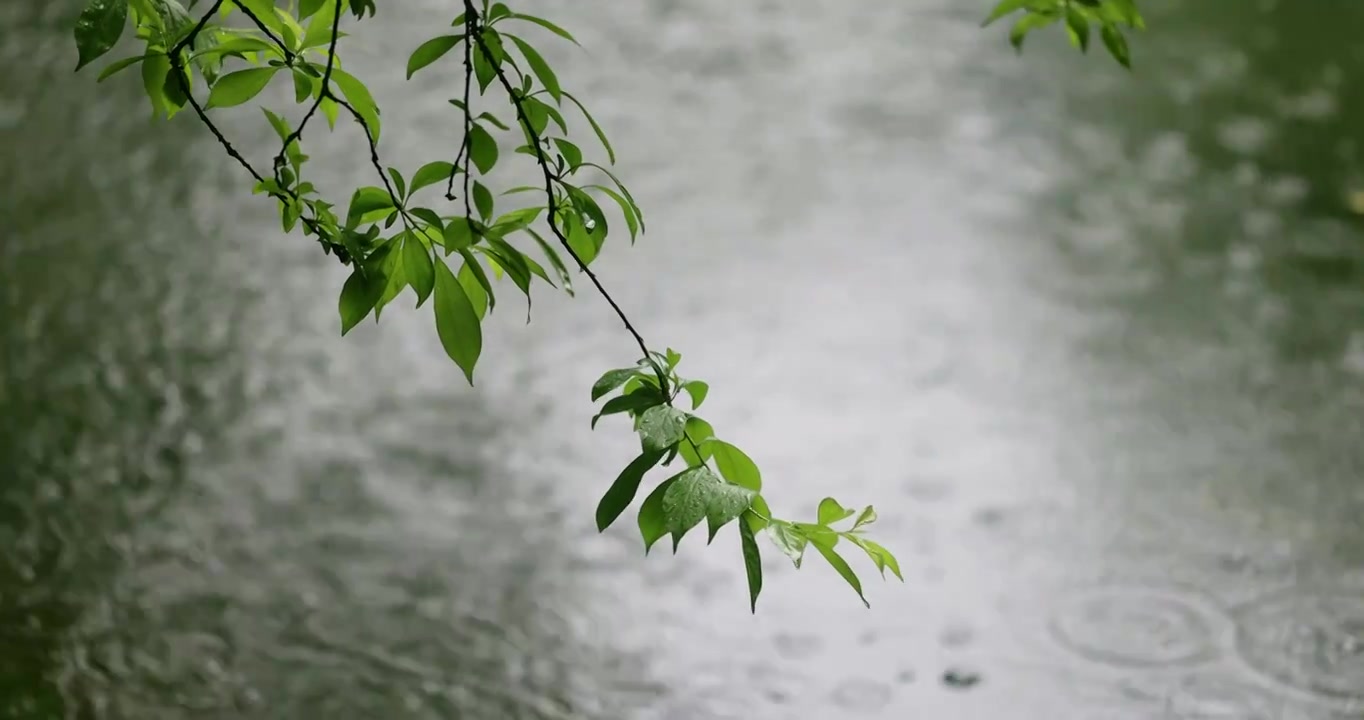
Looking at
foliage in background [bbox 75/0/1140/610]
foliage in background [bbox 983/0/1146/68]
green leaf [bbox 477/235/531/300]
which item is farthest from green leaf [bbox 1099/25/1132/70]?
green leaf [bbox 477/235/531/300]

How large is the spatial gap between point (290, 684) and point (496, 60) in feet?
3.37

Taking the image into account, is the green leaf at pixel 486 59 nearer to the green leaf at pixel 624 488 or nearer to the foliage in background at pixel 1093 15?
the green leaf at pixel 624 488

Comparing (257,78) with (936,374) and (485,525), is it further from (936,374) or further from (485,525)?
(936,374)

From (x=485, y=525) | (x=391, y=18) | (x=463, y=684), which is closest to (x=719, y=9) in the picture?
(x=391, y=18)

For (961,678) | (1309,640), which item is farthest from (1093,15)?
(1309,640)

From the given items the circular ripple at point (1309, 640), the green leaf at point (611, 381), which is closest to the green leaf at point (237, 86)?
the green leaf at point (611, 381)

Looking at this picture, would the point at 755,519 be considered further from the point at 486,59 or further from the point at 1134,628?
the point at 1134,628

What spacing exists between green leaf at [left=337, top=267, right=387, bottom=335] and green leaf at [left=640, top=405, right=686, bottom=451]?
0.41 ft

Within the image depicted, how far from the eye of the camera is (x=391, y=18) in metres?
3.04

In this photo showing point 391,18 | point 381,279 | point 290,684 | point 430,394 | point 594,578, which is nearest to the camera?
point 381,279

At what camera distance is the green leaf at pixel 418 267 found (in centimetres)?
60

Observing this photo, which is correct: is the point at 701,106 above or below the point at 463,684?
above

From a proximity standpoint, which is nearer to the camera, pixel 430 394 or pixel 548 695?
pixel 548 695

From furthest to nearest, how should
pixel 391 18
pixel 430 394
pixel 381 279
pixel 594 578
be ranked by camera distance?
pixel 391 18 < pixel 430 394 < pixel 594 578 < pixel 381 279
